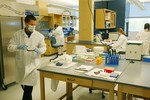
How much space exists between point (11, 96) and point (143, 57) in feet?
7.83

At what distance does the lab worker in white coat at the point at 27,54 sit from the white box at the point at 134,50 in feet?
4.34

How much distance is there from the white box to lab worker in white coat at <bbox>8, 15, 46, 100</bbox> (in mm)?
1324

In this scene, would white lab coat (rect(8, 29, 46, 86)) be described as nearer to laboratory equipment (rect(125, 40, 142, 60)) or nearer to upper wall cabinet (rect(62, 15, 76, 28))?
laboratory equipment (rect(125, 40, 142, 60))

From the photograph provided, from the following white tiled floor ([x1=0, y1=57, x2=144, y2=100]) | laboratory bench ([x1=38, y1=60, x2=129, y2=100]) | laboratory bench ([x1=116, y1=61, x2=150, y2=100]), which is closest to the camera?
laboratory bench ([x1=116, y1=61, x2=150, y2=100])

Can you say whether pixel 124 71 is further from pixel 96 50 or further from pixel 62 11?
pixel 62 11

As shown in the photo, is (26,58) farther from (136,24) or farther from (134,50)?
(136,24)

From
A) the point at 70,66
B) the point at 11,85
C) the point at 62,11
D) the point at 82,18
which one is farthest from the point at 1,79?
the point at 62,11

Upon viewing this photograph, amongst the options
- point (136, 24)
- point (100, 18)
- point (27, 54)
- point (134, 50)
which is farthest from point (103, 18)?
point (136, 24)

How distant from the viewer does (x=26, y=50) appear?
7.68 ft

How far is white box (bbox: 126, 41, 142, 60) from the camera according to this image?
236cm

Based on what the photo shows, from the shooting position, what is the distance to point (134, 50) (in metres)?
2.40

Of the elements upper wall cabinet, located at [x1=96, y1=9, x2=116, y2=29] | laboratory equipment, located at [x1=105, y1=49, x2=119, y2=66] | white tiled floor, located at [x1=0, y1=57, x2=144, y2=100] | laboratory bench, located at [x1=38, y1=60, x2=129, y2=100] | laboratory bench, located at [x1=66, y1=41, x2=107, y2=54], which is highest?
upper wall cabinet, located at [x1=96, y1=9, x2=116, y2=29]

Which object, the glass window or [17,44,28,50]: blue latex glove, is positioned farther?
the glass window

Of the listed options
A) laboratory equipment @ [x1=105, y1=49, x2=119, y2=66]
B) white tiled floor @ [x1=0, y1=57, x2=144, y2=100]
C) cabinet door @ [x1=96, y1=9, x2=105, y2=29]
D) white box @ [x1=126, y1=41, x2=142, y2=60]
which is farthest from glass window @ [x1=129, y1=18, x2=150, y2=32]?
laboratory equipment @ [x1=105, y1=49, x2=119, y2=66]
